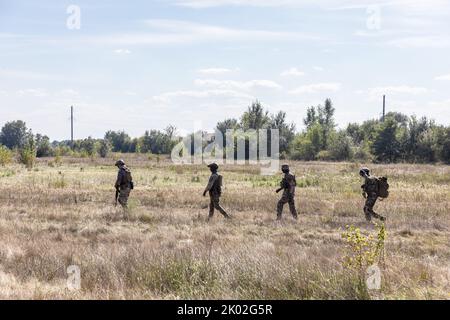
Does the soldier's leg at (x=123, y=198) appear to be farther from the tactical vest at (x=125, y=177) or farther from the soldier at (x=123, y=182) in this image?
the tactical vest at (x=125, y=177)

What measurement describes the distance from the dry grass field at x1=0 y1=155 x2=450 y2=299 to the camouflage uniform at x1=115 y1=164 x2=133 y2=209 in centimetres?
37

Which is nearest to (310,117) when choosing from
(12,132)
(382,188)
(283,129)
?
(283,129)

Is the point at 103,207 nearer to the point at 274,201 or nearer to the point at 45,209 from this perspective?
the point at 45,209

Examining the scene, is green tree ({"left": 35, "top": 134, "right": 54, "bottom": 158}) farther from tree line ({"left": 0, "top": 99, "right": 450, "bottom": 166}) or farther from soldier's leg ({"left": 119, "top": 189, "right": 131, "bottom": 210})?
soldier's leg ({"left": 119, "top": 189, "right": 131, "bottom": 210})

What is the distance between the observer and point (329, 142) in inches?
2945

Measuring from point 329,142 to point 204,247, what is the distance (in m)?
66.1

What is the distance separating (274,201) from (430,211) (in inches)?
212

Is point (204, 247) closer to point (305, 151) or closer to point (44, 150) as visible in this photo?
point (305, 151)

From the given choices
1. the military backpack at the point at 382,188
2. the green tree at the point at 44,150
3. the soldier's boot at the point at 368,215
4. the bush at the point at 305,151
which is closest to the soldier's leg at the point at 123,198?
the soldier's boot at the point at 368,215

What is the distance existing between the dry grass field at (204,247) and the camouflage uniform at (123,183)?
1.22 feet

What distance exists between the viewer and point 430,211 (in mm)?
17766

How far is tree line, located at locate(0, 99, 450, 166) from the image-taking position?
5950cm
